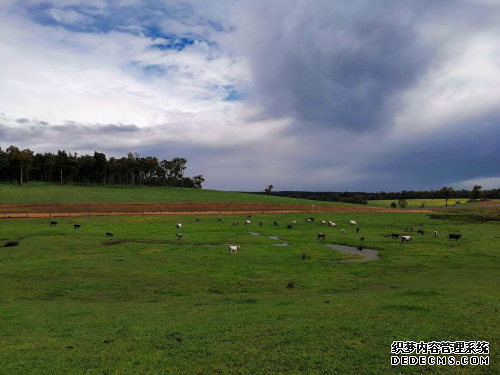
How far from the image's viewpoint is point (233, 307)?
52.7 ft

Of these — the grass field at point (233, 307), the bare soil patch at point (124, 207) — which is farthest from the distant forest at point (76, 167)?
the grass field at point (233, 307)

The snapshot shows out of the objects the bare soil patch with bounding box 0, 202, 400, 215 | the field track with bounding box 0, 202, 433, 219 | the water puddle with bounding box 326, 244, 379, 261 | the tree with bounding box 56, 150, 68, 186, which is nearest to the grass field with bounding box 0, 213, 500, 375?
the water puddle with bounding box 326, 244, 379, 261

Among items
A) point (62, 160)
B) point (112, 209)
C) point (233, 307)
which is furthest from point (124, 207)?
point (62, 160)

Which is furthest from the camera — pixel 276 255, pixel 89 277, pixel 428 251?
pixel 428 251

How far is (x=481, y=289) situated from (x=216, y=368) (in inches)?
674

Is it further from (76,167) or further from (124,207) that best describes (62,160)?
(124,207)

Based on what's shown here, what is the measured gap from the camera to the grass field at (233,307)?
9.40 m

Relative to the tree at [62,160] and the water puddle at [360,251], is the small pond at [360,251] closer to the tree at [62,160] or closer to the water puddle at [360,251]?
the water puddle at [360,251]

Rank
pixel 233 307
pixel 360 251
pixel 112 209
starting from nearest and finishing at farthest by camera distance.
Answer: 1. pixel 233 307
2. pixel 360 251
3. pixel 112 209

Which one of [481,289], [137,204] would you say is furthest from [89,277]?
[137,204]

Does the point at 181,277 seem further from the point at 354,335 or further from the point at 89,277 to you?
the point at 354,335

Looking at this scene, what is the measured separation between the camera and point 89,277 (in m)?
23.7

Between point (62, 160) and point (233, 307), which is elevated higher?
point (62, 160)

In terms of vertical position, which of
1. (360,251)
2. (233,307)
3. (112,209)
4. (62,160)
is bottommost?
(360,251)
